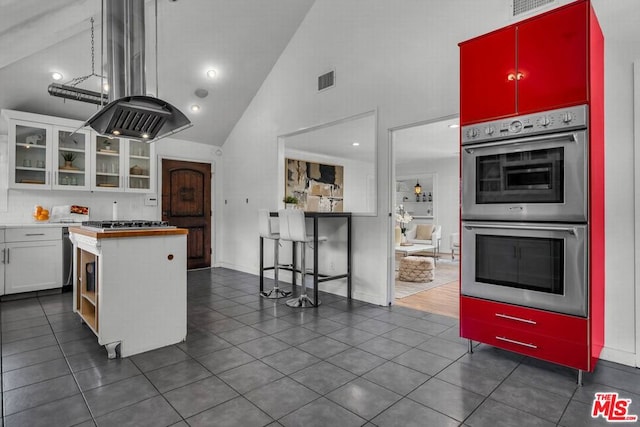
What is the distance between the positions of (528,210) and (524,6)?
1832 millimetres

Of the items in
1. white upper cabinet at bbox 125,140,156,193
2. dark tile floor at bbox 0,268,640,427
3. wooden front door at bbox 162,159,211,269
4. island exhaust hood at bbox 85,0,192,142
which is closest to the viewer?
dark tile floor at bbox 0,268,640,427

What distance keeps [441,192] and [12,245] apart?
898cm

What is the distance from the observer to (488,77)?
250cm

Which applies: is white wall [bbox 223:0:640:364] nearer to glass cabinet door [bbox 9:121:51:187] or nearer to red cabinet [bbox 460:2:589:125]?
red cabinet [bbox 460:2:589:125]

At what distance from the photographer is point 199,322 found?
11.1ft

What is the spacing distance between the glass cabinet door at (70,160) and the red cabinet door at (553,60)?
5.24 metres

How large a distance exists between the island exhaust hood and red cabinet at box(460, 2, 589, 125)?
8.11 feet

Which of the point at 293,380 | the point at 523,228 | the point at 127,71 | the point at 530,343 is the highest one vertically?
the point at 127,71

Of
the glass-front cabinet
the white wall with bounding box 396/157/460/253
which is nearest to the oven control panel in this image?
the glass-front cabinet

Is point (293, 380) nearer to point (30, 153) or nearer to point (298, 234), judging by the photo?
point (298, 234)

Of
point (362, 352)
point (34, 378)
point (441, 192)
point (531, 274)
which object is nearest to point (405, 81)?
point (531, 274)

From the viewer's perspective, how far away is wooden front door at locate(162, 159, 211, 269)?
20.2 feet

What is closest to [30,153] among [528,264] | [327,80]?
[327,80]

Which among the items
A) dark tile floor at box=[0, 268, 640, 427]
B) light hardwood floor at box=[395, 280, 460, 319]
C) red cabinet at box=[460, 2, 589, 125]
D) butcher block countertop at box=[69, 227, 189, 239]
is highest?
red cabinet at box=[460, 2, 589, 125]
